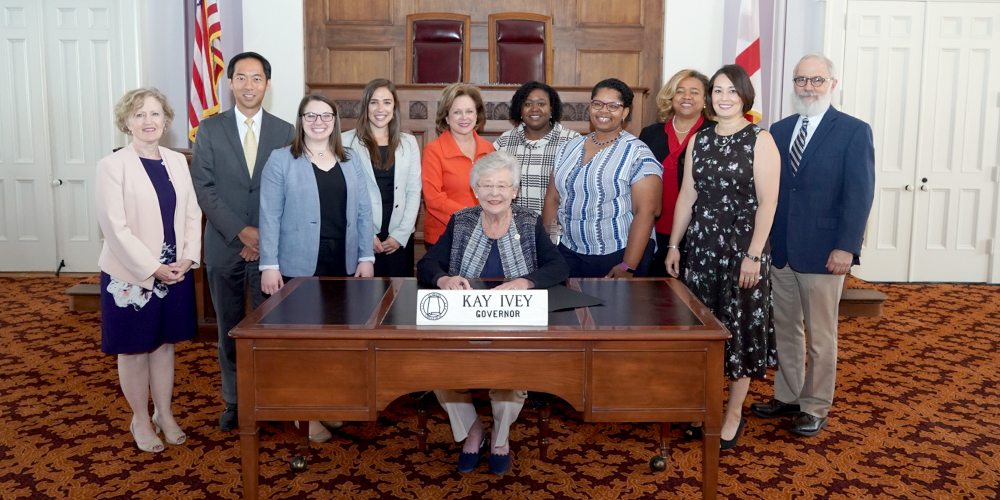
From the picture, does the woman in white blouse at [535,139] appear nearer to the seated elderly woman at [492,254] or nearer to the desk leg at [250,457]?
the seated elderly woman at [492,254]

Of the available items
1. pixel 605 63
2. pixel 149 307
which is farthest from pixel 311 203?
pixel 605 63

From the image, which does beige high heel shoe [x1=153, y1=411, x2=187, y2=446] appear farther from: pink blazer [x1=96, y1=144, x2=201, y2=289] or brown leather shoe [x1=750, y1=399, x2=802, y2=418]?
brown leather shoe [x1=750, y1=399, x2=802, y2=418]

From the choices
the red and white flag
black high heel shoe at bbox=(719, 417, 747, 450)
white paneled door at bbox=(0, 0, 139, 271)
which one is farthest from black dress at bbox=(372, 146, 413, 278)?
white paneled door at bbox=(0, 0, 139, 271)

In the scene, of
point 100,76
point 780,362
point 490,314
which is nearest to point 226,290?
point 490,314

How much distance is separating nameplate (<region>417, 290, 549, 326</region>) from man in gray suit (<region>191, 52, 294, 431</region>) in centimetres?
132

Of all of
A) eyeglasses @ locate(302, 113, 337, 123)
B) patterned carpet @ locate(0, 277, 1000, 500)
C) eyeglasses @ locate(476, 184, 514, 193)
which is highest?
eyeglasses @ locate(302, 113, 337, 123)

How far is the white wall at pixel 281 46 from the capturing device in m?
6.56

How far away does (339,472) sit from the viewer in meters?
2.86

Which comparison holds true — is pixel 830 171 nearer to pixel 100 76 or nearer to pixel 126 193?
pixel 126 193

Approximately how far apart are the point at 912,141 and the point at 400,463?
18.7ft

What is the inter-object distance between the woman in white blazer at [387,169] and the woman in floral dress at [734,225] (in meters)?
1.27

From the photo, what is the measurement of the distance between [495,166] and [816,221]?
137cm

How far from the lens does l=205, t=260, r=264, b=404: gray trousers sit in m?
3.27

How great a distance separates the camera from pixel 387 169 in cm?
347
